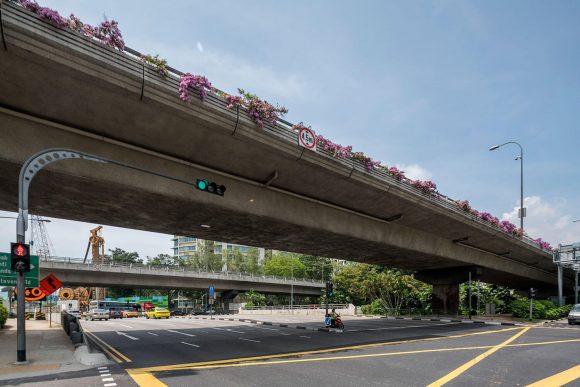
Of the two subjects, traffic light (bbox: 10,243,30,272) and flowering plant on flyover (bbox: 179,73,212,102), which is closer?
traffic light (bbox: 10,243,30,272)

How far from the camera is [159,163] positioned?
47.1 feet

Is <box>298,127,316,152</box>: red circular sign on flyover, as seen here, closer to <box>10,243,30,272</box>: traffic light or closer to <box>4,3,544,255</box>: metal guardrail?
<box>4,3,544,255</box>: metal guardrail

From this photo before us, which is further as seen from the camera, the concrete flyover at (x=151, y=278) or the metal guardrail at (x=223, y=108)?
the concrete flyover at (x=151, y=278)

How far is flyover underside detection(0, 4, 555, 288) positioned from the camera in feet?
→ 35.1

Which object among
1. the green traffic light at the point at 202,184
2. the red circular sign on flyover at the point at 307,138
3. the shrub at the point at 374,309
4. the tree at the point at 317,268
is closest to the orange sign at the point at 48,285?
the green traffic light at the point at 202,184

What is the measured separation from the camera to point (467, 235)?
28797 millimetres

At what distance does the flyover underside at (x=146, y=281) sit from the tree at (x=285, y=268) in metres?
25.5

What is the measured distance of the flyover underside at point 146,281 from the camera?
4897 cm

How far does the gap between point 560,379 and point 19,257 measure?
46.3ft

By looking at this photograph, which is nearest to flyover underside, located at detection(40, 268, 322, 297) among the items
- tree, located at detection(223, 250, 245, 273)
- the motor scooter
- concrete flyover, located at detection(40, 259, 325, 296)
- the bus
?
concrete flyover, located at detection(40, 259, 325, 296)

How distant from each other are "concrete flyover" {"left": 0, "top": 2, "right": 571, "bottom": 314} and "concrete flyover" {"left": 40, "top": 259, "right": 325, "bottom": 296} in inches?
1337

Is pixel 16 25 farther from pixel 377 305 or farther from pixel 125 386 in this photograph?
pixel 377 305

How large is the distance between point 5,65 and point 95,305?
2251 inches

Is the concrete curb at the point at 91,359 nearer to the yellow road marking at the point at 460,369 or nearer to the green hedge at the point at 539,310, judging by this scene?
the yellow road marking at the point at 460,369
